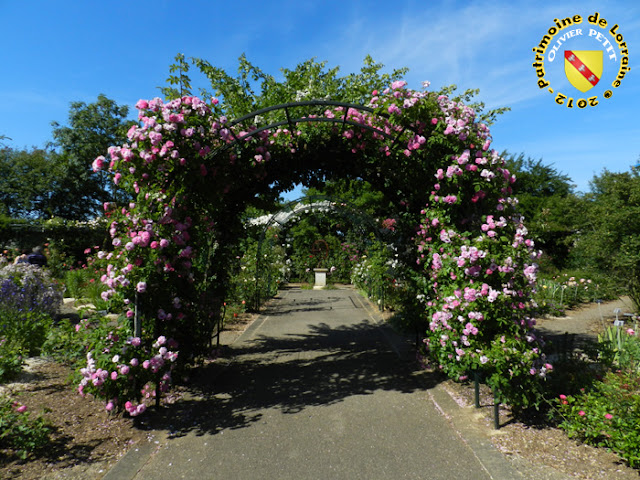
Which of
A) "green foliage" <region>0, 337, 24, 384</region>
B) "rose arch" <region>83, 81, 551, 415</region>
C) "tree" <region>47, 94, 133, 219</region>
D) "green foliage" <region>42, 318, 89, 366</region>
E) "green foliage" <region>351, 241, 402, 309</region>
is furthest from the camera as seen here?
"tree" <region>47, 94, 133, 219</region>

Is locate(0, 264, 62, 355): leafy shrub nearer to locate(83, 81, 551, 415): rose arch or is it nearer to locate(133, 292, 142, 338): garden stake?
locate(133, 292, 142, 338): garden stake

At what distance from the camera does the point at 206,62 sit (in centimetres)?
816

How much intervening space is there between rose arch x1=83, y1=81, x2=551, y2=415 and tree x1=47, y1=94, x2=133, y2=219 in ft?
81.8

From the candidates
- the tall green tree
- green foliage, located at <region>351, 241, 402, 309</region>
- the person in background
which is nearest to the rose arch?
green foliage, located at <region>351, 241, 402, 309</region>

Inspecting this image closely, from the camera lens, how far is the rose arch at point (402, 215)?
3602 mm

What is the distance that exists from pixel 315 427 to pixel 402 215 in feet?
9.19

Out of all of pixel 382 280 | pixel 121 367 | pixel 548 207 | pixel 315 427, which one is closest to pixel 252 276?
pixel 382 280

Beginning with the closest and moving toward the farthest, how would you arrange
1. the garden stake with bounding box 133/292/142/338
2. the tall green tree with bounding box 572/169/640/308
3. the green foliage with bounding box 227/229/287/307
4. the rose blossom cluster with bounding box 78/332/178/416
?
1. the rose blossom cluster with bounding box 78/332/178/416
2. the garden stake with bounding box 133/292/142/338
3. the tall green tree with bounding box 572/169/640/308
4. the green foliage with bounding box 227/229/287/307

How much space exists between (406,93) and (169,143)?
254cm

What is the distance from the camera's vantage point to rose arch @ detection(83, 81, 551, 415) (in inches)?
142

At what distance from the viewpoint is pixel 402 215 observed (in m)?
5.19

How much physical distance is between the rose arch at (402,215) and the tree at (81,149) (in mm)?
24928

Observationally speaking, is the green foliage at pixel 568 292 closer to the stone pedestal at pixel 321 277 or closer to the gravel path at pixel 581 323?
the gravel path at pixel 581 323

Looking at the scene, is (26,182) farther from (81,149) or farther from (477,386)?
(477,386)
